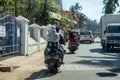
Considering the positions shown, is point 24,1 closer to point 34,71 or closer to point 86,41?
point 86,41

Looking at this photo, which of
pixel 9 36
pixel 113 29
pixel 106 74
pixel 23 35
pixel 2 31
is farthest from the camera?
pixel 113 29

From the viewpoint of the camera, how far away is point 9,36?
22.6 m

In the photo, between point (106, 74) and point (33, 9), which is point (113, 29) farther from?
point (33, 9)

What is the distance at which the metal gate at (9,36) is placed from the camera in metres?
20.9

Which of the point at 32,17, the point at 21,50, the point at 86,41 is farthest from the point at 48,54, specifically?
the point at 86,41

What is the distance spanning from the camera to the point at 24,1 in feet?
153

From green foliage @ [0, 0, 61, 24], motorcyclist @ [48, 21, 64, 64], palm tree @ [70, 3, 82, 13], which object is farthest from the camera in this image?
palm tree @ [70, 3, 82, 13]

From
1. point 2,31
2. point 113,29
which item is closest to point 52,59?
point 2,31

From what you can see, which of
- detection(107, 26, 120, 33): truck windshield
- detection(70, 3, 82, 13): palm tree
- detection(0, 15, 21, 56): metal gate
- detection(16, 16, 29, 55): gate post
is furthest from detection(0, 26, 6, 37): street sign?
detection(70, 3, 82, 13): palm tree

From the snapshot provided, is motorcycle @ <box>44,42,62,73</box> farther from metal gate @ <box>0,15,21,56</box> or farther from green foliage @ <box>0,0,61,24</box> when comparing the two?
green foliage @ <box>0,0,61,24</box>

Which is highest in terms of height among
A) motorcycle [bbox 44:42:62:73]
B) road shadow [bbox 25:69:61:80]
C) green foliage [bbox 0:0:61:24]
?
green foliage [bbox 0:0:61:24]

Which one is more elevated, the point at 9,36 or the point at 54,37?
the point at 54,37

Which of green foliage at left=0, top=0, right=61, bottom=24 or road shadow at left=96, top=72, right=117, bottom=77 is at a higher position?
green foliage at left=0, top=0, right=61, bottom=24

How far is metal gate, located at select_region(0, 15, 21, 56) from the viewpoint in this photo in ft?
68.4
